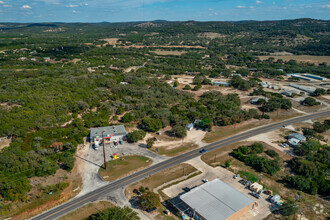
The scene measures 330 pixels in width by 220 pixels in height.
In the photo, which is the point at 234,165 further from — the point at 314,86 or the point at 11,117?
the point at 314,86

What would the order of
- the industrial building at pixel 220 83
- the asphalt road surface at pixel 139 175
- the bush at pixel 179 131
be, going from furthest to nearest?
the industrial building at pixel 220 83
the bush at pixel 179 131
the asphalt road surface at pixel 139 175

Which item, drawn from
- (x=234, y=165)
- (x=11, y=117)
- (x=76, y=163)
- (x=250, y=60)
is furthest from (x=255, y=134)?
(x=250, y=60)

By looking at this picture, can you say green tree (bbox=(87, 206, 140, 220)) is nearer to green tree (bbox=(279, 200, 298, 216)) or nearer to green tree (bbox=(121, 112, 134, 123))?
green tree (bbox=(279, 200, 298, 216))

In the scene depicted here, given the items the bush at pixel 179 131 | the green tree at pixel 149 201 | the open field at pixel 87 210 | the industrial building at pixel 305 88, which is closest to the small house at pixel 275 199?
the green tree at pixel 149 201

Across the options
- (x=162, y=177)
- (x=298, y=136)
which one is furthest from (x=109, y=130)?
(x=298, y=136)

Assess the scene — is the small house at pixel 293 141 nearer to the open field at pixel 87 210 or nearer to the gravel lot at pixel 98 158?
the gravel lot at pixel 98 158

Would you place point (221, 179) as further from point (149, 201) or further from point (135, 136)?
point (135, 136)

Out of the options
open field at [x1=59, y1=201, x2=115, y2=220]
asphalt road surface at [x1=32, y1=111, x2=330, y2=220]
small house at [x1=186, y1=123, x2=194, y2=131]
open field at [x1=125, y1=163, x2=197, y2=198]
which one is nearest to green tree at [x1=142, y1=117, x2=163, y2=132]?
small house at [x1=186, y1=123, x2=194, y2=131]
